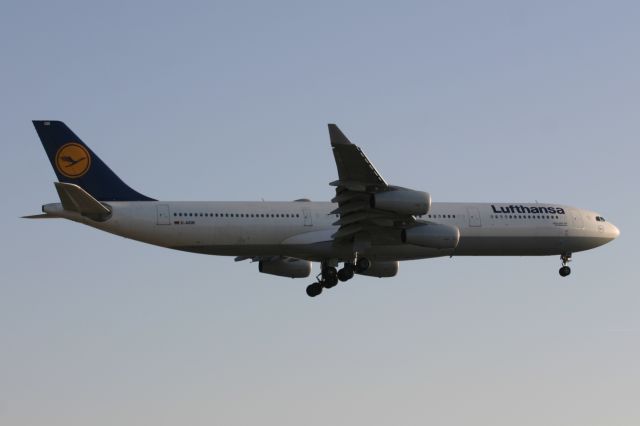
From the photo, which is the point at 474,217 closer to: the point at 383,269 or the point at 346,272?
the point at 383,269

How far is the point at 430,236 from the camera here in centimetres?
5134

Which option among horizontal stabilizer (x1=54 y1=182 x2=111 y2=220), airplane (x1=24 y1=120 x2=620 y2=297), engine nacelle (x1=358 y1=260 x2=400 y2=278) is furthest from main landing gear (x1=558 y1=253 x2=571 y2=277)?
horizontal stabilizer (x1=54 y1=182 x2=111 y2=220)

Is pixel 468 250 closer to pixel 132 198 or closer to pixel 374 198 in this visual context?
pixel 374 198

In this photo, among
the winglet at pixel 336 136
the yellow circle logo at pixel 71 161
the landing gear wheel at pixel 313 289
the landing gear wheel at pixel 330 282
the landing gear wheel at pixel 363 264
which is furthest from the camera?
the landing gear wheel at pixel 313 289

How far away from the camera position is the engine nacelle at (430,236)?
51.3 metres

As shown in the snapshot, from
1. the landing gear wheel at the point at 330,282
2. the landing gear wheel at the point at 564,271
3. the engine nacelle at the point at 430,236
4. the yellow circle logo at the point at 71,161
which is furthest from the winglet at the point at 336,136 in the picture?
the landing gear wheel at the point at 564,271

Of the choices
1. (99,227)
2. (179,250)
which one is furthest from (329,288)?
(99,227)

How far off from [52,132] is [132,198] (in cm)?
445

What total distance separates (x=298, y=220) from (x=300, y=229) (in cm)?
42

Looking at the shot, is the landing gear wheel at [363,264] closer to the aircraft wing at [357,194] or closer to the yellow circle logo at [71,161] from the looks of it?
the aircraft wing at [357,194]

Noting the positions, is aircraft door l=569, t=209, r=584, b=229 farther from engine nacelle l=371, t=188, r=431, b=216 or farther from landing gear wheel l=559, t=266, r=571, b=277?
engine nacelle l=371, t=188, r=431, b=216

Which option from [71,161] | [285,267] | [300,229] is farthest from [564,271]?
[71,161]

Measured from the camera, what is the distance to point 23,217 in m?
52.7

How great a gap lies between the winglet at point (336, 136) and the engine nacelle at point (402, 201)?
10.8 feet
